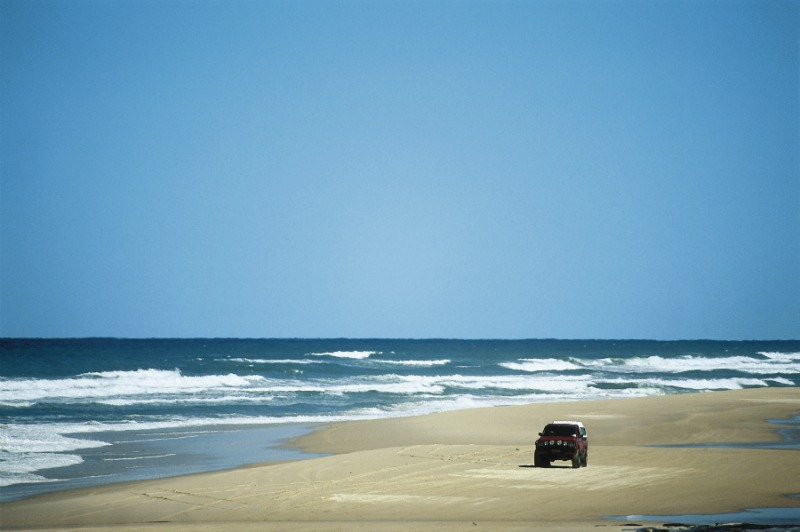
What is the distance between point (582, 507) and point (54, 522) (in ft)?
30.0

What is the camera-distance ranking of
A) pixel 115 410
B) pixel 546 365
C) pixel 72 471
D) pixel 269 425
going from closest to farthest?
pixel 72 471, pixel 269 425, pixel 115 410, pixel 546 365

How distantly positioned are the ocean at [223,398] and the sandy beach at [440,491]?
2.60 m

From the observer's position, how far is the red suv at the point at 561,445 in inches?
799

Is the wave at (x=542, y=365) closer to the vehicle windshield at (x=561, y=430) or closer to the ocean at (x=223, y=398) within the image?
the ocean at (x=223, y=398)

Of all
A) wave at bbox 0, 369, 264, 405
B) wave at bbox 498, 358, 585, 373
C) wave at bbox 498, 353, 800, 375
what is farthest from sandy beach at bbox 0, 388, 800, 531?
wave at bbox 498, 358, 585, 373

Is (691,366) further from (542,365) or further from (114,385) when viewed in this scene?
(114,385)

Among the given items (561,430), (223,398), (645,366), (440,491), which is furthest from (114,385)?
(645,366)

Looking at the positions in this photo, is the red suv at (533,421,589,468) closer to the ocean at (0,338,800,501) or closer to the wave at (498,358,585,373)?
the ocean at (0,338,800,501)

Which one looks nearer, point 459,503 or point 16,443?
point 459,503

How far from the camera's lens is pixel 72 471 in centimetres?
2133

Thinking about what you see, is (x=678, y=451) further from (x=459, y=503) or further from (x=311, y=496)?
(x=311, y=496)

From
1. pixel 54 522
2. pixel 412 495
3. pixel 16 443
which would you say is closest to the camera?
pixel 54 522

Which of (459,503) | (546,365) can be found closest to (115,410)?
(459,503)

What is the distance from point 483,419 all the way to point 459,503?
16.9 m
